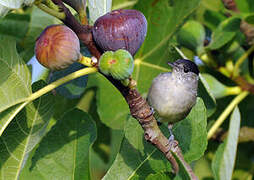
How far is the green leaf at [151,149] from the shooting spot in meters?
1.14

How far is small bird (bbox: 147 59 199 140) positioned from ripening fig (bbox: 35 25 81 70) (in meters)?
0.39

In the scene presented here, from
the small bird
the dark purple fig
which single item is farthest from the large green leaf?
the dark purple fig

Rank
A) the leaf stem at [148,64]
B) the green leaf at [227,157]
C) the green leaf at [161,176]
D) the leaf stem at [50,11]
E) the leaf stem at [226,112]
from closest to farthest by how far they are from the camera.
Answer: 1. the leaf stem at [50,11]
2. the green leaf at [161,176]
3. the green leaf at [227,157]
4. the leaf stem at [226,112]
5. the leaf stem at [148,64]

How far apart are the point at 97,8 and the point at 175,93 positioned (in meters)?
0.41

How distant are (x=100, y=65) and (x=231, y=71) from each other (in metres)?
1.00

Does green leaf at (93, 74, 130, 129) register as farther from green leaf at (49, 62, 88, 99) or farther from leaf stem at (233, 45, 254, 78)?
leaf stem at (233, 45, 254, 78)

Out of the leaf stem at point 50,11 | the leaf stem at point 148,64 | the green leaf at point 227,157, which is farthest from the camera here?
the leaf stem at point 148,64

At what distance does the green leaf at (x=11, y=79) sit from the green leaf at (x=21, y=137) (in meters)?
0.10

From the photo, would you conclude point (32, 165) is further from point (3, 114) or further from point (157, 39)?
point (157, 39)

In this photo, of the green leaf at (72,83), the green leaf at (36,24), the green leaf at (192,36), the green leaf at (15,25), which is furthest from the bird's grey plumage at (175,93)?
the green leaf at (15,25)

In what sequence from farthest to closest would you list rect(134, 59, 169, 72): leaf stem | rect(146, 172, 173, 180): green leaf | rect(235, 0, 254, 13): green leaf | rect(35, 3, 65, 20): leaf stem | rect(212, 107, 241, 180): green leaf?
rect(235, 0, 254, 13): green leaf < rect(134, 59, 169, 72): leaf stem < rect(212, 107, 241, 180): green leaf < rect(146, 172, 173, 180): green leaf < rect(35, 3, 65, 20): leaf stem

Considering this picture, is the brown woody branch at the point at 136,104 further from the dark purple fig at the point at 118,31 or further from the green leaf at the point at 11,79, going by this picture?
the green leaf at the point at 11,79

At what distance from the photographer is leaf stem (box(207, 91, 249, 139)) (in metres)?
1.59

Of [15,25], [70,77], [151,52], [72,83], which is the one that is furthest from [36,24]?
[70,77]
